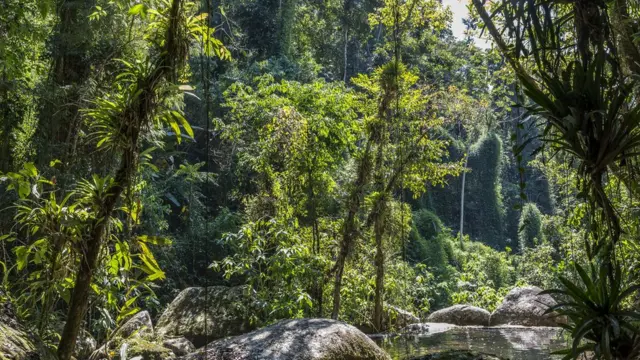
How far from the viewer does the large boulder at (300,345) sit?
3.86 metres

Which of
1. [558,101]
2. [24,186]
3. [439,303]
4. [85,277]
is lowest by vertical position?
[439,303]

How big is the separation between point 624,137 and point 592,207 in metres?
0.52

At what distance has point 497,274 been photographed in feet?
63.9

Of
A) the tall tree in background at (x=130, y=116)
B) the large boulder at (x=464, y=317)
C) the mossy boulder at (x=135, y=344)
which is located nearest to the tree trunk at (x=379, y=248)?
the mossy boulder at (x=135, y=344)

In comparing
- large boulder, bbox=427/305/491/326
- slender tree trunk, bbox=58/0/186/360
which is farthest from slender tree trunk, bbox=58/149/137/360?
large boulder, bbox=427/305/491/326

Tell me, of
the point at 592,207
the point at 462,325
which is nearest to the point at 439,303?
the point at 462,325

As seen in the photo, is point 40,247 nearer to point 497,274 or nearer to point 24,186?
point 24,186

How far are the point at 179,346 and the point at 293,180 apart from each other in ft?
10.4

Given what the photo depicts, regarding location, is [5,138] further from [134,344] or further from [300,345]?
[300,345]

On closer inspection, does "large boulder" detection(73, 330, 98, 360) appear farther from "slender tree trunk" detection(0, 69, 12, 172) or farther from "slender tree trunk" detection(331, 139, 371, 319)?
"slender tree trunk" detection(331, 139, 371, 319)

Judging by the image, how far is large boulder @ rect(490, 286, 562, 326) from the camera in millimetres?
11211

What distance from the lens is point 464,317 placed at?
11.9 m

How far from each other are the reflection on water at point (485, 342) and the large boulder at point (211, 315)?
6.27 feet

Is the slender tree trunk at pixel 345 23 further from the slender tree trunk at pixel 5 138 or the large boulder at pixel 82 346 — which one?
the large boulder at pixel 82 346
